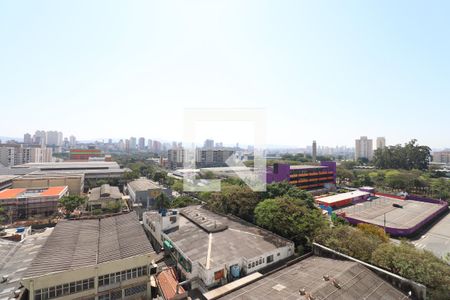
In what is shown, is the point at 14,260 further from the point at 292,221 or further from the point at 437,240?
the point at 437,240

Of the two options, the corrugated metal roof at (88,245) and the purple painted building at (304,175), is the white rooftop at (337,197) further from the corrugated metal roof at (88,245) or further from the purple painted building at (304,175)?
the corrugated metal roof at (88,245)

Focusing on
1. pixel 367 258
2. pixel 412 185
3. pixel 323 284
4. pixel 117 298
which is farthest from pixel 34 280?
pixel 412 185

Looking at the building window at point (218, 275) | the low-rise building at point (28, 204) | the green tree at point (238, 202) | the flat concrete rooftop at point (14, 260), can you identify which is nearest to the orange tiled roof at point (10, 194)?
the low-rise building at point (28, 204)

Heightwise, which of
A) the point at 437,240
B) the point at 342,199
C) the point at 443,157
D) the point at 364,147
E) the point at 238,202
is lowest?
the point at 437,240

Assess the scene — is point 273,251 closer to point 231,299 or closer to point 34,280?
point 231,299

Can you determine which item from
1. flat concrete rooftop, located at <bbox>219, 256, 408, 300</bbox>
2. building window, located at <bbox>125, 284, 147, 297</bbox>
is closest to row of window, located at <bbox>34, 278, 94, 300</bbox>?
building window, located at <bbox>125, 284, 147, 297</bbox>

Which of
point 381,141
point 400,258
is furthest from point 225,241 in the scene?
point 381,141
